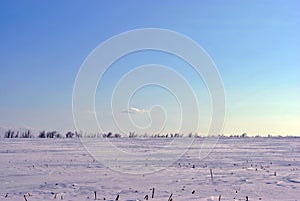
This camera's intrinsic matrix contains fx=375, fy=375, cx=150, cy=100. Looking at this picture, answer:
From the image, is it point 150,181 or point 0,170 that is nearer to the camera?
point 150,181

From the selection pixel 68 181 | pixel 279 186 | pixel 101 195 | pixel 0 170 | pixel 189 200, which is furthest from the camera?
pixel 0 170

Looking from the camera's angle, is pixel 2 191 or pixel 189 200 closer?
pixel 189 200

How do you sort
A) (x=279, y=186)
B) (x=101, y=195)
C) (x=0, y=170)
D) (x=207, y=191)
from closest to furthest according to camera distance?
1. (x=101, y=195)
2. (x=207, y=191)
3. (x=279, y=186)
4. (x=0, y=170)

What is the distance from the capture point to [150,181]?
16406mm

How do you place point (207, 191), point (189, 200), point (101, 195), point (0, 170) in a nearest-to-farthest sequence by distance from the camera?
point (189, 200)
point (101, 195)
point (207, 191)
point (0, 170)

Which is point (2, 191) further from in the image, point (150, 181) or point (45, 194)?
point (150, 181)

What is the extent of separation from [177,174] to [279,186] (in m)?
5.29

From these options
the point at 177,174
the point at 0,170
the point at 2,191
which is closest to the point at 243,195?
the point at 177,174

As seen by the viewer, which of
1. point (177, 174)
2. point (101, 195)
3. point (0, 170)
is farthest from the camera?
point (0, 170)

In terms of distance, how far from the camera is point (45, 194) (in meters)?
13.3

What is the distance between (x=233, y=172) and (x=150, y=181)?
539 centimetres

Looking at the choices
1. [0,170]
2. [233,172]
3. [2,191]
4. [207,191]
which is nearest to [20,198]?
[2,191]

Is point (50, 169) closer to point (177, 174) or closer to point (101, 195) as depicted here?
point (177, 174)

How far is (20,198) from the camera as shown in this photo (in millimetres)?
12430
